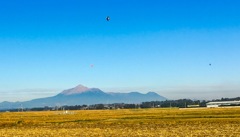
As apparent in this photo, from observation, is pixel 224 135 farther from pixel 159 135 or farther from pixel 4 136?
pixel 4 136

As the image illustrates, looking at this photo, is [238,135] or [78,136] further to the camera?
[78,136]

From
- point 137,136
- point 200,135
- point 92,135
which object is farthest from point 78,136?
point 200,135

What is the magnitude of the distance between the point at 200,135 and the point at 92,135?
10676 mm

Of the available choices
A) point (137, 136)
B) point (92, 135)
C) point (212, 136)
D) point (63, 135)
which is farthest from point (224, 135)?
point (63, 135)

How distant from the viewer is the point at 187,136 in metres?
34.7

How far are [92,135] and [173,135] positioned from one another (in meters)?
8.34

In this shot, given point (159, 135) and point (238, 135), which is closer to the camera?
point (238, 135)

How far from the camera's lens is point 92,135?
130ft

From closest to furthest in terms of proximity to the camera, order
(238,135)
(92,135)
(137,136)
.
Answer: (238,135) < (137,136) < (92,135)

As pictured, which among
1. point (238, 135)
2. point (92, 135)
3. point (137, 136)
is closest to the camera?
point (238, 135)

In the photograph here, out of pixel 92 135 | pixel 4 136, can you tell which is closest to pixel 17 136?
pixel 4 136

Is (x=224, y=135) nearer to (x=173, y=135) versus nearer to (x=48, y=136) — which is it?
(x=173, y=135)

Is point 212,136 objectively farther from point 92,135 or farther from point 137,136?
point 92,135

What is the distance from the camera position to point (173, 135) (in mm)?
35938
